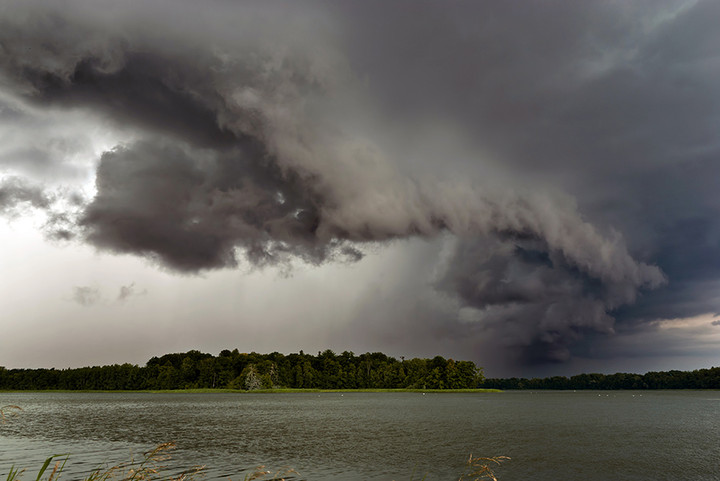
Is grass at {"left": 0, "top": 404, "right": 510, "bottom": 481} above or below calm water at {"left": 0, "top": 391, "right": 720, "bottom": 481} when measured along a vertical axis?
above

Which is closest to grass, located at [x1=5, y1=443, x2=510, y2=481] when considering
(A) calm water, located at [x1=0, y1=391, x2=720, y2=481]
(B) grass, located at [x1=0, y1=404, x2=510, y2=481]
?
(B) grass, located at [x1=0, y1=404, x2=510, y2=481]

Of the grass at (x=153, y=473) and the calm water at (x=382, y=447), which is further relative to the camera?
the calm water at (x=382, y=447)

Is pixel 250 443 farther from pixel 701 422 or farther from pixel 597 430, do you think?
pixel 701 422

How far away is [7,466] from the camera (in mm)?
41250

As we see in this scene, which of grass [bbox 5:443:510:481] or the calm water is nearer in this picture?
grass [bbox 5:443:510:481]

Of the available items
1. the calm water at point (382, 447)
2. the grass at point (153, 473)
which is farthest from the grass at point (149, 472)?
the calm water at point (382, 447)

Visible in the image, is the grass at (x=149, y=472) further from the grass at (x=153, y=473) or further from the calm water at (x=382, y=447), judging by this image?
the calm water at (x=382, y=447)

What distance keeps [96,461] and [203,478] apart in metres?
13.6

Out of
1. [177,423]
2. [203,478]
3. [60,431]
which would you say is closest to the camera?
[203,478]

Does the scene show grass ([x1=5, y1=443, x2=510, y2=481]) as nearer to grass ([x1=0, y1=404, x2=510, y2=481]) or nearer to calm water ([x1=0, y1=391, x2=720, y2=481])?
grass ([x1=0, y1=404, x2=510, y2=481])

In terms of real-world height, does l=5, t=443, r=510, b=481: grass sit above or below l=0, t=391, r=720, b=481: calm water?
above

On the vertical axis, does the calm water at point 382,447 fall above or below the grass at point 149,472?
below

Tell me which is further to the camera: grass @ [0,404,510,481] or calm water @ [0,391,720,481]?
calm water @ [0,391,720,481]

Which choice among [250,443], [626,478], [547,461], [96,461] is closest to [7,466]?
[96,461]
